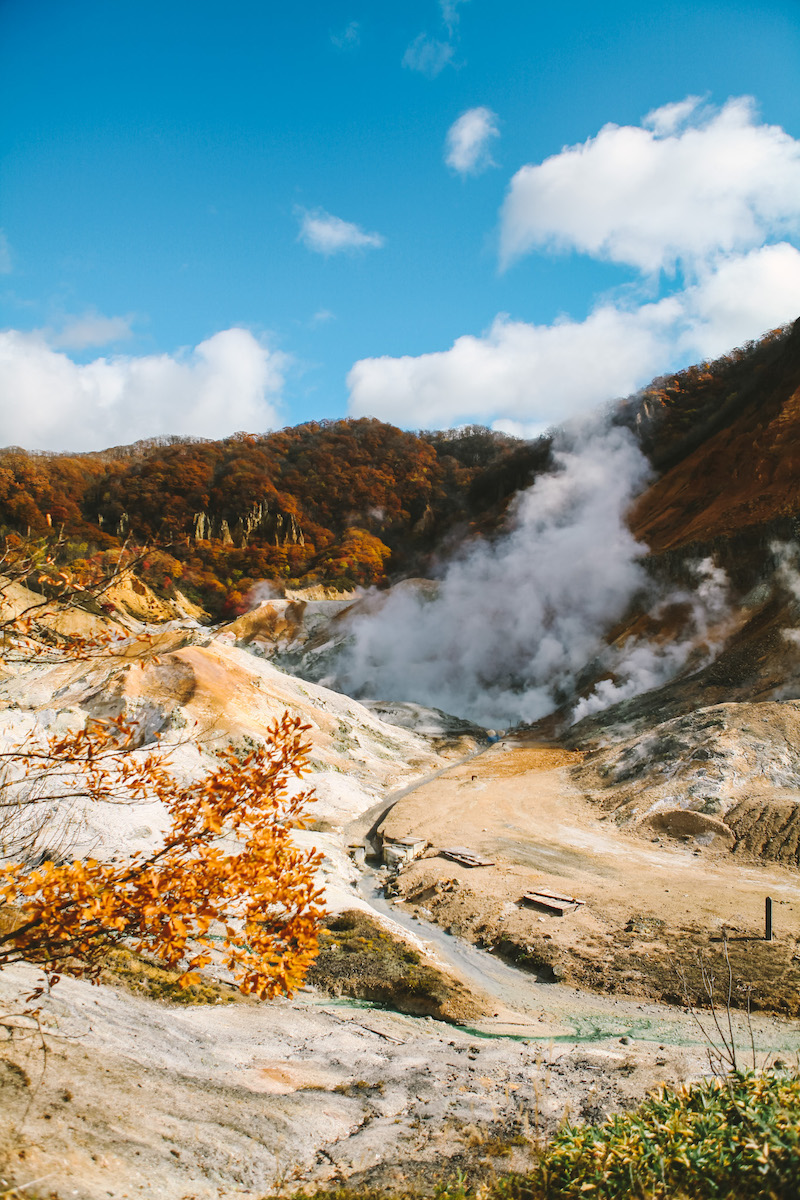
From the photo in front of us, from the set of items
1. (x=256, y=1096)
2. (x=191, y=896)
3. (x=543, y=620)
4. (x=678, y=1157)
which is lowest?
(x=256, y=1096)

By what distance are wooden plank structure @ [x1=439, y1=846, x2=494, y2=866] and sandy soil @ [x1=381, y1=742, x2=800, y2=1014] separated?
0.31 m

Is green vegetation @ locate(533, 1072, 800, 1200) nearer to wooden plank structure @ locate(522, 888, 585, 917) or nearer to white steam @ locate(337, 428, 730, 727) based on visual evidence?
wooden plank structure @ locate(522, 888, 585, 917)

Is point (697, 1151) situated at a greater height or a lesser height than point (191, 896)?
lesser

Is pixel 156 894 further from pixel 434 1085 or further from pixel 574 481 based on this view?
pixel 574 481

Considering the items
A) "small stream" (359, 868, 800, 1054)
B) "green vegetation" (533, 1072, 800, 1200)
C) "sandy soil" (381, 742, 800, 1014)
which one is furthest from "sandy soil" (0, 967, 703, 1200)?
"sandy soil" (381, 742, 800, 1014)

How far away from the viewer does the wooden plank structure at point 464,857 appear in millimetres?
20739

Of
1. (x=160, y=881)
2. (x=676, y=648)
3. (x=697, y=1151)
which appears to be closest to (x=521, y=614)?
(x=676, y=648)

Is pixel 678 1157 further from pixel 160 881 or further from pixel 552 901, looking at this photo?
pixel 552 901

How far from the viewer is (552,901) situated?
17.1 meters

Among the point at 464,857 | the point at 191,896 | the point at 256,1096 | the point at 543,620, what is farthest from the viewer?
the point at 543,620

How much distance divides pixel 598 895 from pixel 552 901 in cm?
171

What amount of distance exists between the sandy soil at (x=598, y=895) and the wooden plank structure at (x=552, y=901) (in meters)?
0.22

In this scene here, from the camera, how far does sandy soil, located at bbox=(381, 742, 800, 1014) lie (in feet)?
45.2

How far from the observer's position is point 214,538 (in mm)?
92875
